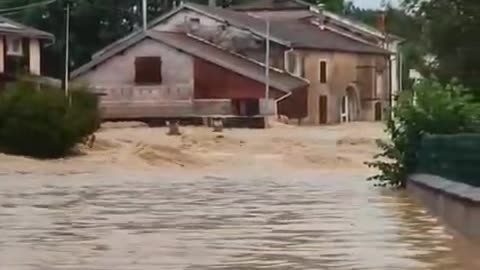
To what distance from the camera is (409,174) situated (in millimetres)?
27469

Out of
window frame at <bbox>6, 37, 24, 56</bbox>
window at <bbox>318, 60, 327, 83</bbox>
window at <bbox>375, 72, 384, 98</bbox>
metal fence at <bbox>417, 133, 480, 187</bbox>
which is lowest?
metal fence at <bbox>417, 133, 480, 187</bbox>

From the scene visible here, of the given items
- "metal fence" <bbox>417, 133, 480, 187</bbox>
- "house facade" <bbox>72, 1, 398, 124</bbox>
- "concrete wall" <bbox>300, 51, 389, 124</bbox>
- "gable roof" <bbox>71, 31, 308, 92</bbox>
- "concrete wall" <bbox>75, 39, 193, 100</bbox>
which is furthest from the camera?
"concrete wall" <bbox>300, 51, 389, 124</bbox>

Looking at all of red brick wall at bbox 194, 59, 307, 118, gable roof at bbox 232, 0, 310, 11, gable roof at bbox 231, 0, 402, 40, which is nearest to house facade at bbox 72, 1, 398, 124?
red brick wall at bbox 194, 59, 307, 118

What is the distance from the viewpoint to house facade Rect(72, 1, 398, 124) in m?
82.6

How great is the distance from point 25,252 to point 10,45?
55326 mm

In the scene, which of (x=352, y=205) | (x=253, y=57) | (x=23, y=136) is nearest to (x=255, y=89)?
(x=253, y=57)

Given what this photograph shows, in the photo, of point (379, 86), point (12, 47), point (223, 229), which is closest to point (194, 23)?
point (379, 86)

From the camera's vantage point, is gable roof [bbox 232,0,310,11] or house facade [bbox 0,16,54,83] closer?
house facade [bbox 0,16,54,83]

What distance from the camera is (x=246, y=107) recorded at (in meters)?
82.9

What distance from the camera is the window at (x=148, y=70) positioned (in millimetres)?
83812

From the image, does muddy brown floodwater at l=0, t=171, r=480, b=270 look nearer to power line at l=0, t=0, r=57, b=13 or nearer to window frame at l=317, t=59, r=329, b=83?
window frame at l=317, t=59, r=329, b=83

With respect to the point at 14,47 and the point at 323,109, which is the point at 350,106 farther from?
the point at 14,47

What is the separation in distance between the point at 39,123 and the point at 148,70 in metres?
39.1

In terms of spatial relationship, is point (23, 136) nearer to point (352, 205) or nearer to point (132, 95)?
point (352, 205)
